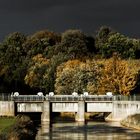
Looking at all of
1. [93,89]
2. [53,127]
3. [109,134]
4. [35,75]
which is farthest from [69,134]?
[35,75]

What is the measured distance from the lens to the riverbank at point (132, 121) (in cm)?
11949

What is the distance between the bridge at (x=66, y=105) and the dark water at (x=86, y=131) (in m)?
5.26

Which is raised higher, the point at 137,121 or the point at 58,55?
the point at 58,55

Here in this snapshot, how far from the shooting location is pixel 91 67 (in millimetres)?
163750

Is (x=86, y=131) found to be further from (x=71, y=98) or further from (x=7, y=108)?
(x=7, y=108)

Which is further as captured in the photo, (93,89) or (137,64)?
(137,64)

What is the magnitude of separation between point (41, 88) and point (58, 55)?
46.8 feet

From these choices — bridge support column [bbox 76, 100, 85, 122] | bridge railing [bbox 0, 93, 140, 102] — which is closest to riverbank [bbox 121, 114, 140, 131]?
bridge railing [bbox 0, 93, 140, 102]

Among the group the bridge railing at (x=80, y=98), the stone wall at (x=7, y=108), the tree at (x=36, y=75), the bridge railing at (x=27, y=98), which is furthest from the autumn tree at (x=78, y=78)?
the stone wall at (x=7, y=108)

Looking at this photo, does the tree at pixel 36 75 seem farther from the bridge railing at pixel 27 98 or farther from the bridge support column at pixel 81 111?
the bridge support column at pixel 81 111

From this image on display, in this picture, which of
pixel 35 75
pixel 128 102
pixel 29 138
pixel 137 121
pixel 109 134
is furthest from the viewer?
pixel 35 75

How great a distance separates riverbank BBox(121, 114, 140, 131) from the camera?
392 ft

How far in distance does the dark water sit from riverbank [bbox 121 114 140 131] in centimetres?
145

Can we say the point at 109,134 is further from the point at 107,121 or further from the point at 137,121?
the point at 107,121
